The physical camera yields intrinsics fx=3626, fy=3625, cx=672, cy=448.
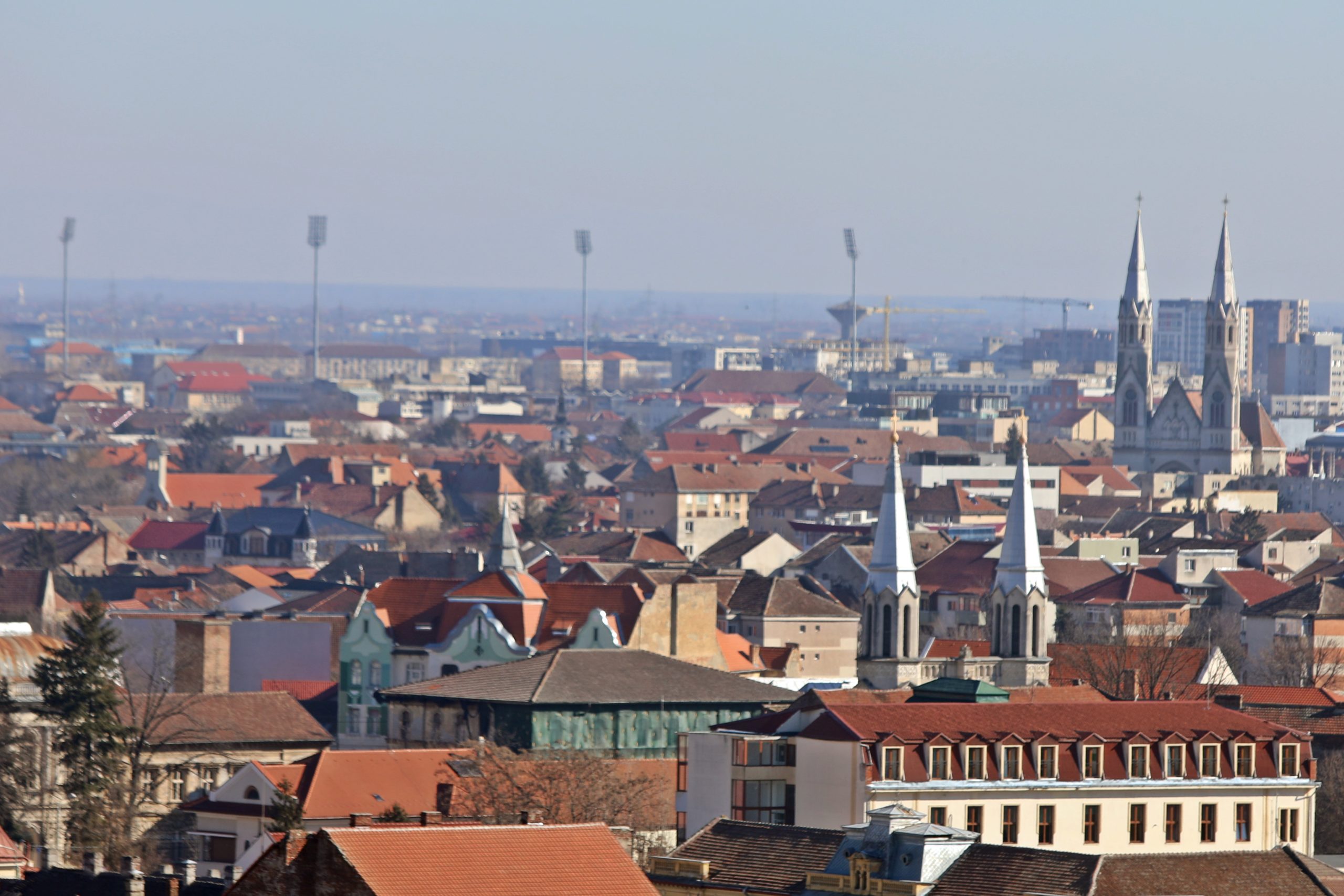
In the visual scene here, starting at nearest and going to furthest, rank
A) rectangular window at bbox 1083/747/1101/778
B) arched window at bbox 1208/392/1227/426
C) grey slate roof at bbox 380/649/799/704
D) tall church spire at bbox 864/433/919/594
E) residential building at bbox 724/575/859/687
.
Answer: rectangular window at bbox 1083/747/1101/778 → grey slate roof at bbox 380/649/799/704 → tall church spire at bbox 864/433/919/594 → residential building at bbox 724/575/859/687 → arched window at bbox 1208/392/1227/426

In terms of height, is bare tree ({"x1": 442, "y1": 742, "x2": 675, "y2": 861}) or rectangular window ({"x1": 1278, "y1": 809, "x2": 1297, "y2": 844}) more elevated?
bare tree ({"x1": 442, "y1": 742, "x2": 675, "y2": 861})

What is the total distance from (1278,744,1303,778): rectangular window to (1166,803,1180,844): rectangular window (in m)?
2.15

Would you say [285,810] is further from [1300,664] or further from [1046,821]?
[1300,664]

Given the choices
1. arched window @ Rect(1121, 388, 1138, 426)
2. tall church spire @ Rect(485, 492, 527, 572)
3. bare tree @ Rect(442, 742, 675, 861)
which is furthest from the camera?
arched window @ Rect(1121, 388, 1138, 426)

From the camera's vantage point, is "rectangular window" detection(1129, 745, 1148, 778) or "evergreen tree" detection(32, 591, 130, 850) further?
"evergreen tree" detection(32, 591, 130, 850)

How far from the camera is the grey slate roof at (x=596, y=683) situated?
5703 cm

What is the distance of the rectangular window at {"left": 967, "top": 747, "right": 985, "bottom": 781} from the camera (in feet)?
151

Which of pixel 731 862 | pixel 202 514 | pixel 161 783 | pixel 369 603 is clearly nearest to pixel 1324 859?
pixel 731 862

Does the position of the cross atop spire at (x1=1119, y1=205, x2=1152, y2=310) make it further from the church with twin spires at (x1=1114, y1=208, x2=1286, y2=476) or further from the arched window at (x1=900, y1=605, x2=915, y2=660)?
the arched window at (x1=900, y1=605, x2=915, y2=660)

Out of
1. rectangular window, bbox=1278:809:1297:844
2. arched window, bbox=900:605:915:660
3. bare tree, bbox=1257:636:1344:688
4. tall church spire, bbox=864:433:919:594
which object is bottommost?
bare tree, bbox=1257:636:1344:688

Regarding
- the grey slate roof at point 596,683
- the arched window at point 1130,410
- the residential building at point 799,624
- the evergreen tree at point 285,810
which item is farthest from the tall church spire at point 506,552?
the arched window at point 1130,410

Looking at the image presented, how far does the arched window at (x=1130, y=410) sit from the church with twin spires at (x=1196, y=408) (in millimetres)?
24

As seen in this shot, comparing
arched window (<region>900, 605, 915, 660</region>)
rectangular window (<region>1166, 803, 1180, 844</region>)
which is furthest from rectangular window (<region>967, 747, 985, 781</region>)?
arched window (<region>900, 605, 915, 660</region>)

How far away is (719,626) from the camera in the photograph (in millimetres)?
78812
